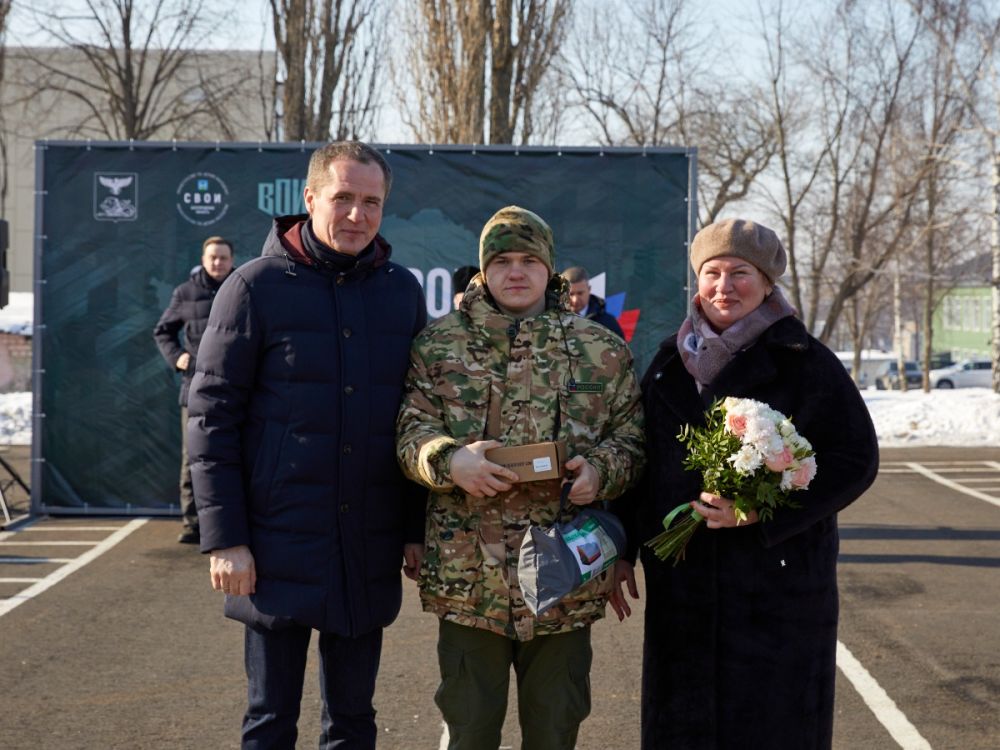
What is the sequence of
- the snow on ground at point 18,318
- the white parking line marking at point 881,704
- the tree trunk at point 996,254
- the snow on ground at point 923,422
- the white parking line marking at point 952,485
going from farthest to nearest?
the snow on ground at point 18,318 → the tree trunk at point 996,254 → the snow on ground at point 923,422 → the white parking line marking at point 952,485 → the white parking line marking at point 881,704

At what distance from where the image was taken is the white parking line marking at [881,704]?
185 inches

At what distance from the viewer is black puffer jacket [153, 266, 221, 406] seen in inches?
328

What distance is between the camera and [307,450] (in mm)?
3275

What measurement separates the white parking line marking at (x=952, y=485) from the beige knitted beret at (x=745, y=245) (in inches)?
344

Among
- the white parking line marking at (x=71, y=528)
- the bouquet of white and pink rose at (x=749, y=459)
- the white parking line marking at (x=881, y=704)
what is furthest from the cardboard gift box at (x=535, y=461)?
the white parking line marking at (x=71, y=528)

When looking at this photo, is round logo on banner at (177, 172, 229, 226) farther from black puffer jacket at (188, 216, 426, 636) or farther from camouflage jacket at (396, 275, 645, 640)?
camouflage jacket at (396, 275, 645, 640)

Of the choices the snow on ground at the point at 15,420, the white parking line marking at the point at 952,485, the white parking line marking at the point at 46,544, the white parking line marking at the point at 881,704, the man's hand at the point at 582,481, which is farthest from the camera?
the snow on ground at the point at 15,420

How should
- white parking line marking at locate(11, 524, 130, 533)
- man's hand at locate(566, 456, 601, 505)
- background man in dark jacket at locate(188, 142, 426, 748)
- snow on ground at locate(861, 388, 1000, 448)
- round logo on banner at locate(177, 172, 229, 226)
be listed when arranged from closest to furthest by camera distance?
man's hand at locate(566, 456, 601, 505)
background man in dark jacket at locate(188, 142, 426, 748)
white parking line marking at locate(11, 524, 130, 533)
round logo on banner at locate(177, 172, 229, 226)
snow on ground at locate(861, 388, 1000, 448)

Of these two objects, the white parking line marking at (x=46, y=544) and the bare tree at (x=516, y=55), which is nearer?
the white parking line marking at (x=46, y=544)

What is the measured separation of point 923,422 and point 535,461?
16991 mm

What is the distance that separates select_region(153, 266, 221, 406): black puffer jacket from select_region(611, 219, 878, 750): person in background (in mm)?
5554

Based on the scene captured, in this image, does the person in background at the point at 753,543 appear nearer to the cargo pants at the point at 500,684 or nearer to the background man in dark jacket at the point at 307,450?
the cargo pants at the point at 500,684

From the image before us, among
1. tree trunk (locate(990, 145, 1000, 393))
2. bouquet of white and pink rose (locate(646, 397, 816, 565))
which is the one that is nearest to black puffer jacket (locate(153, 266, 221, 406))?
bouquet of white and pink rose (locate(646, 397, 816, 565))

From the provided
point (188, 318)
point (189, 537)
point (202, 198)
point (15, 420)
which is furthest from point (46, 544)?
point (15, 420)
